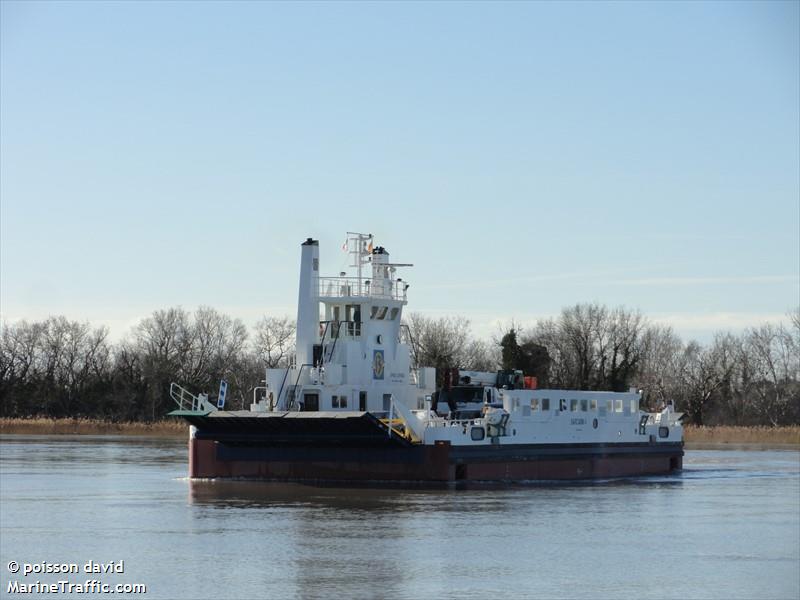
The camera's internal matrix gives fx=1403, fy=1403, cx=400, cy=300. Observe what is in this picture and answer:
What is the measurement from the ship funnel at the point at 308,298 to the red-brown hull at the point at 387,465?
4.37 m

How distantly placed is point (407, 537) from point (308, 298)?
16.9 meters

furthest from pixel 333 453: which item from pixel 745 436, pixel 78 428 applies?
pixel 78 428

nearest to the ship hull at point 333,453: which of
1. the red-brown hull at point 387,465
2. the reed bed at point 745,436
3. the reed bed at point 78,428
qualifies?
the red-brown hull at point 387,465

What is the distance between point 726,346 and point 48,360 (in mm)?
52501

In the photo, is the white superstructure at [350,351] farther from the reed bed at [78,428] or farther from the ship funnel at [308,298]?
the reed bed at [78,428]

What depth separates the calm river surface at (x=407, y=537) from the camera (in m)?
26.5

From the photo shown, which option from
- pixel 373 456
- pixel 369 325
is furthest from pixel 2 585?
pixel 369 325

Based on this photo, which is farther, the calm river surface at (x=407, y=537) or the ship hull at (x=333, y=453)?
the ship hull at (x=333, y=453)

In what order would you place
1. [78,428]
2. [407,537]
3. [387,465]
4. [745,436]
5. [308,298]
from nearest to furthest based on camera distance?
1. [407,537]
2. [387,465]
3. [308,298]
4. [745,436]
5. [78,428]

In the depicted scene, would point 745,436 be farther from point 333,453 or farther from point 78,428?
point 333,453

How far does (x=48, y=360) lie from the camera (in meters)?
110

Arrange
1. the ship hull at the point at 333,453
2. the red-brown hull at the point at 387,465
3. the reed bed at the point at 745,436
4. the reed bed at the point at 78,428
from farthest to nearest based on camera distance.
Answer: the reed bed at the point at 78,428, the reed bed at the point at 745,436, the red-brown hull at the point at 387,465, the ship hull at the point at 333,453

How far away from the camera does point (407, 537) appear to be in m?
32.2

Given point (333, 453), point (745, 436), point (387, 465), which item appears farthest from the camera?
point (745, 436)
